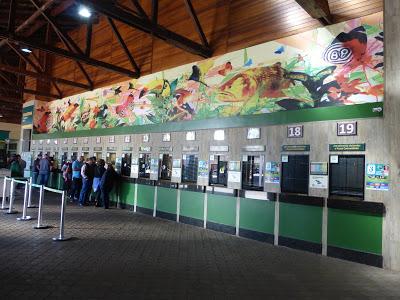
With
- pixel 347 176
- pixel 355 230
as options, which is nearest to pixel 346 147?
→ pixel 347 176

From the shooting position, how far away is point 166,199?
29.7 ft

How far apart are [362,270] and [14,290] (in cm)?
448

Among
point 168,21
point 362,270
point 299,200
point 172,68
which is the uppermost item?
point 168,21

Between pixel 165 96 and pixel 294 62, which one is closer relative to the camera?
pixel 294 62

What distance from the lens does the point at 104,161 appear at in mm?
11109

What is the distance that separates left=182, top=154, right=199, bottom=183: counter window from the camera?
850 centimetres

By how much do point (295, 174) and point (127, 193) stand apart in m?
5.77

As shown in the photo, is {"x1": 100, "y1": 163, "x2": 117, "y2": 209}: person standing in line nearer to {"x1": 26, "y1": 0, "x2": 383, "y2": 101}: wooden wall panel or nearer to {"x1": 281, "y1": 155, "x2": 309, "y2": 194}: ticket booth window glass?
{"x1": 26, "y1": 0, "x2": 383, "y2": 101}: wooden wall panel

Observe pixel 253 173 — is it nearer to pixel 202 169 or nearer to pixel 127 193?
pixel 202 169

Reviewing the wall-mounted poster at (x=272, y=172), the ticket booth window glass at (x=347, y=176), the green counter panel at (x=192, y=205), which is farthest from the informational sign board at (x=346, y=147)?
the green counter panel at (x=192, y=205)

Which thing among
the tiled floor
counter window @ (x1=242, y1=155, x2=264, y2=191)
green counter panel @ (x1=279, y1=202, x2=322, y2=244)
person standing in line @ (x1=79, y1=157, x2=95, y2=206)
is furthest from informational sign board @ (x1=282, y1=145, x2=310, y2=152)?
person standing in line @ (x1=79, y1=157, x2=95, y2=206)

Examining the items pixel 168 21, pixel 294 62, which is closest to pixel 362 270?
pixel 294 62

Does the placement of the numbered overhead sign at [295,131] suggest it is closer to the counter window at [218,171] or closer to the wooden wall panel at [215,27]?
the counter window at [218,171]

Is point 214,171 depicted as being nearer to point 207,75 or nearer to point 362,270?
point 207,75
